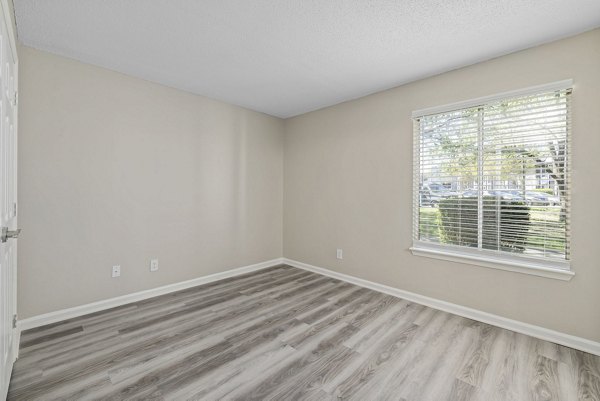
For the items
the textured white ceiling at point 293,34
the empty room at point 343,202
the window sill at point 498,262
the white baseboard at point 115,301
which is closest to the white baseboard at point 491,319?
the empty room at point 343,202

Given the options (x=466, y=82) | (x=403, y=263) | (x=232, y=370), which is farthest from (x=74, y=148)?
(x=466, y=82)

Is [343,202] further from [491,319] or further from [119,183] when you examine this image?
[119,183]

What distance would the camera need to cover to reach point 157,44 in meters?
2.33

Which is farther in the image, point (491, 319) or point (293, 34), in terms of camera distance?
point (491, 319)

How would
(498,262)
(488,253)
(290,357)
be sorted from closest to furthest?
(290,357) → (498,262) → (488,253)

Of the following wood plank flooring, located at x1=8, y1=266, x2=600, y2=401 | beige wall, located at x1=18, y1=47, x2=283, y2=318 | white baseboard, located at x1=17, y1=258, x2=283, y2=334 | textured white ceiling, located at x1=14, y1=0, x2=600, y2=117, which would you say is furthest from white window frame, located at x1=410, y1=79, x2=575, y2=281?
white baseboard, located at x1=17, y1=258, x2=283, y2=334

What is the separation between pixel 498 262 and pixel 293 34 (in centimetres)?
274

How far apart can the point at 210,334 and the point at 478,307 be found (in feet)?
8.36

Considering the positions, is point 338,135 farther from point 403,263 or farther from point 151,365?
point 151,365

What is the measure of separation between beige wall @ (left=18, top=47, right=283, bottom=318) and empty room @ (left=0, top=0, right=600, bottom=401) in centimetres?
2

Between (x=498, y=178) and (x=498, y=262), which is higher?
(x=498, y=178)

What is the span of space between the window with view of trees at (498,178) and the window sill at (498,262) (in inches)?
2.2

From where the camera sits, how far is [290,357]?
6.51 ft

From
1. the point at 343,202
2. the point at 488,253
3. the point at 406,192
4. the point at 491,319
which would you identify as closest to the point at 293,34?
the point at 406,192
